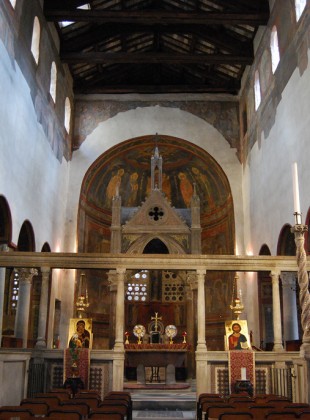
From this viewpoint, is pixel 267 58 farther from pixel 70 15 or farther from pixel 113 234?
pixel 113 234

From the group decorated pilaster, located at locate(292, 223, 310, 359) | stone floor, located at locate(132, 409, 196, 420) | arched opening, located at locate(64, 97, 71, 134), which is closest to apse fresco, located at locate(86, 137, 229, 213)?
arched opening, located at locate(64, 97, 71, 134)

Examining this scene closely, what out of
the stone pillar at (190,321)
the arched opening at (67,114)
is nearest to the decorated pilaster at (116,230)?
the stone pillar at (190,321)

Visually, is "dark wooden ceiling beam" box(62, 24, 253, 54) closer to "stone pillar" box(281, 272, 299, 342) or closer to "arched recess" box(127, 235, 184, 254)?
"arched recess" box(127, 235, 184, 254)

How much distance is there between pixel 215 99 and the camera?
94.3ft

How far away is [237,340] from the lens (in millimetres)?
14523

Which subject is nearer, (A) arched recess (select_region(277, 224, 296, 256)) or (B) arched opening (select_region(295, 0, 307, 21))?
(B) arched opening (select_region(295, 0, 307, 21))

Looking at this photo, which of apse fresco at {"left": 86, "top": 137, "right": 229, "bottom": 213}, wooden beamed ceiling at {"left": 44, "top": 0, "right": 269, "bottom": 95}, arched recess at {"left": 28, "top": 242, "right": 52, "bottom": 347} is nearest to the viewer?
wooden beamed ceiling at {"left": 44, "top": 0, "right": 269, "bottom": 95}

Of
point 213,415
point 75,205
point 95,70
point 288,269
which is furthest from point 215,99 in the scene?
point 213,415

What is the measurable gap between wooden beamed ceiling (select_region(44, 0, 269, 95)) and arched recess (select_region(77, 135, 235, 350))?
11.7 ft

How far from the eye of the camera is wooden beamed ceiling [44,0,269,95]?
21.5m

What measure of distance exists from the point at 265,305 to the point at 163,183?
9939 mm

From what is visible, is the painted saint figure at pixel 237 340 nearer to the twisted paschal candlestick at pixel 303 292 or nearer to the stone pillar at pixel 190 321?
the twisted paschal candlestick at pixel 303 292

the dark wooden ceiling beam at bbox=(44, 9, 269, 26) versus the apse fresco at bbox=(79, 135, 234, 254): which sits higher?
the dark wooden ceiling beam at bbox=(44, 9, 269, 26)

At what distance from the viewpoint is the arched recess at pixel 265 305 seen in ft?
74.1
